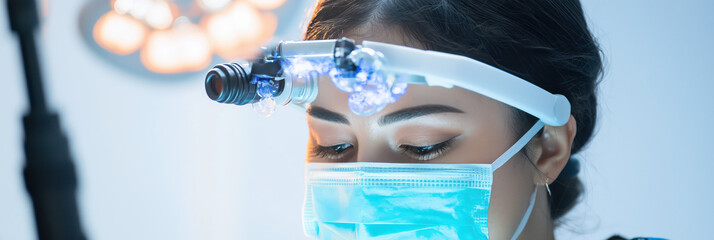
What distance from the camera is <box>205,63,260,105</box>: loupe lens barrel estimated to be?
108 cm

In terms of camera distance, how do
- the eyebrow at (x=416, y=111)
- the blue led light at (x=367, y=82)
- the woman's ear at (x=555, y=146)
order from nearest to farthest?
the blue led light at (x=367, y=82)
the eyebrow at (x=416, y=111)
the woman's ear at (x=555, y=146)

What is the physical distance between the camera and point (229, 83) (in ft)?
3.56

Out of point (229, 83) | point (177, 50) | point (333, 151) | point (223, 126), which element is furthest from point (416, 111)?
point (223, 126)

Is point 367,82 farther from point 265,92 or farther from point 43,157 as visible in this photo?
point 43,157

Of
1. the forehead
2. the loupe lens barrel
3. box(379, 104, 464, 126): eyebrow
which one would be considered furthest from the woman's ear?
the loupe lens barrel

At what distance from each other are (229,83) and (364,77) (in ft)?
0.82

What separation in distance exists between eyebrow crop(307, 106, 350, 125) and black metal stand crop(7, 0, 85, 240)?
500mm

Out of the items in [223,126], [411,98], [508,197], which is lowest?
[508,197]

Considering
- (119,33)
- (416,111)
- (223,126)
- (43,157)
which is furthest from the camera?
(223,126)

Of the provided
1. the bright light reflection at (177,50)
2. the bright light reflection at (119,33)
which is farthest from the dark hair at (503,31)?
the bright light reflection at (119,33)

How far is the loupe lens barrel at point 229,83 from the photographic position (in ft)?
3.56

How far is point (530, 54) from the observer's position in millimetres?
1216

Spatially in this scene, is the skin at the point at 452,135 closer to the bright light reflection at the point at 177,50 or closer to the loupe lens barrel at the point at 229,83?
the loupe lens barrel at the point at 229,83

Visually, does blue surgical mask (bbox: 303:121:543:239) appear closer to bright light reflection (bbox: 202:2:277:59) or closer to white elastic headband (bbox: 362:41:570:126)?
white elastic headband (bbox: 362:41:570:126)
